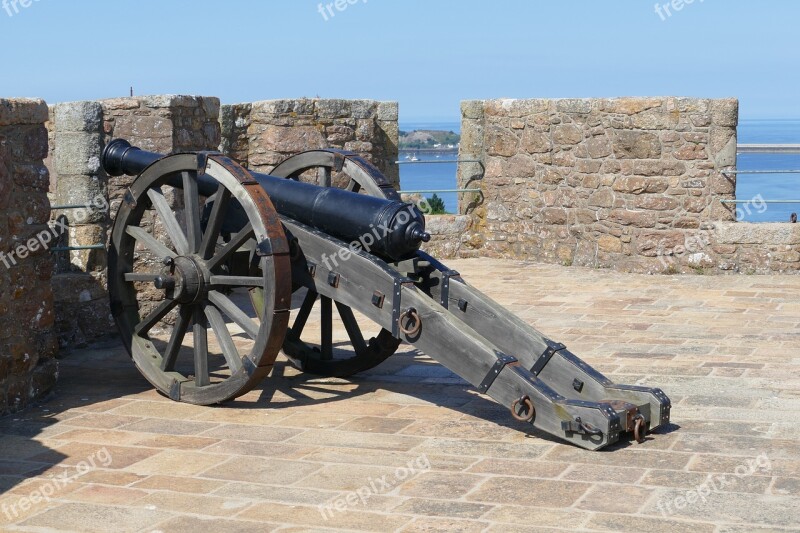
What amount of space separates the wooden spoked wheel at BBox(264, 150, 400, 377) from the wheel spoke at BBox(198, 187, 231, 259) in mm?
664

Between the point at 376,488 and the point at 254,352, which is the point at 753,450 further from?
the point at 254,352

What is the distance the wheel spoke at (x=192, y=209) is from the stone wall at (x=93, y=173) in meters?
1.93

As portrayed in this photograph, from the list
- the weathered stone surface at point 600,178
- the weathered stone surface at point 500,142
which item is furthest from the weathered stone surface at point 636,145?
the weathered stone surface at point 500,142

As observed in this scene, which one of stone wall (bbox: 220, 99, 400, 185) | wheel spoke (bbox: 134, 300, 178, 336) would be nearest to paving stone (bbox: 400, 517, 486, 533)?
wheel spoke (bbox: 134, 300, 178, 336)

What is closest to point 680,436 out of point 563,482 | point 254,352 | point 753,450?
point 753,450

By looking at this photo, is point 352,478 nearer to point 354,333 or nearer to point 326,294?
point 326,294

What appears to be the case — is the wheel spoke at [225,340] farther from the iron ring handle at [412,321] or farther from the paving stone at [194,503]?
the paving stone at [194,503]

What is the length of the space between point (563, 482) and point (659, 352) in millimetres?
2694

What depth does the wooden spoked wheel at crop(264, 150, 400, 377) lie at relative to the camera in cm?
624

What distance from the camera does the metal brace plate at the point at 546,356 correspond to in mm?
5230

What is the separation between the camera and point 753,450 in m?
4.77

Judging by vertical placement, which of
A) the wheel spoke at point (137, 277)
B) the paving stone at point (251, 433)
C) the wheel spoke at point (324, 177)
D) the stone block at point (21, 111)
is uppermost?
the stone block at point (21, 111)

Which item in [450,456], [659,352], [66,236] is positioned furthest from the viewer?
[66,236]

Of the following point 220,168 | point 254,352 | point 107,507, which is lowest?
point 107,507
